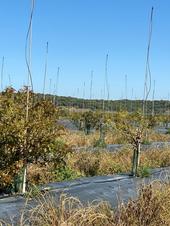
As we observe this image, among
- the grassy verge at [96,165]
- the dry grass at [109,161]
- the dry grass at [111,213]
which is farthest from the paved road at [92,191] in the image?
the dry grass at [109,161]

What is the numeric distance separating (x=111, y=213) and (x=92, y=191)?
2.74m

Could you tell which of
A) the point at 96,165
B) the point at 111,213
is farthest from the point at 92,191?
the point at 96,165

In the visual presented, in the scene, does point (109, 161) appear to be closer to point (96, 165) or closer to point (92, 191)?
point (96, 165)

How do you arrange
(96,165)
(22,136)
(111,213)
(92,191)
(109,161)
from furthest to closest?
(109,161) → (96,165) → (92,191) → (22,136) → (111,213)

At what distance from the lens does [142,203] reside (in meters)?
6.35

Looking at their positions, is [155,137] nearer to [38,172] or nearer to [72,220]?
[38,172]

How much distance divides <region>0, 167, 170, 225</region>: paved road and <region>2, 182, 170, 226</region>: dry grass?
0.51 m

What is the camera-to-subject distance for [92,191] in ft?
29.7

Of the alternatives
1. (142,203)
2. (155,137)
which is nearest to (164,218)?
(142,203)

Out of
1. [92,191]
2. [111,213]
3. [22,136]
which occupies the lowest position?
[92,191]

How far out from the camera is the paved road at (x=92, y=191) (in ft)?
23.9

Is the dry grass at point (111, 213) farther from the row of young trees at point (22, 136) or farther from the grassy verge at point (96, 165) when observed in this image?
the grassy verge at point (96, 165)

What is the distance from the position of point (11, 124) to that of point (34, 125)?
41 centimetres

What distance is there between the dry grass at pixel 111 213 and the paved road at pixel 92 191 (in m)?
0.51
